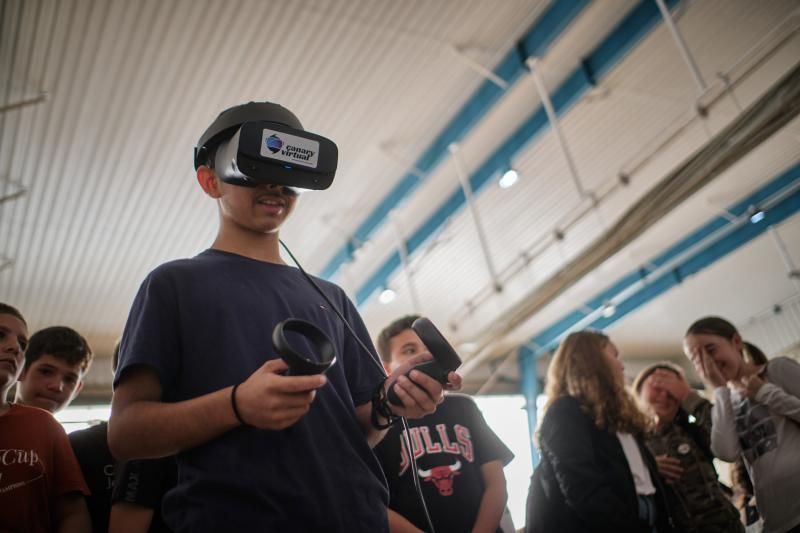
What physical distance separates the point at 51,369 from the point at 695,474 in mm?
2550

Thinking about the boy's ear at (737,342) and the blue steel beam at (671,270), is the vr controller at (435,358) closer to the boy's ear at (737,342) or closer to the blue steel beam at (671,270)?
the boy's ear at (737,342)

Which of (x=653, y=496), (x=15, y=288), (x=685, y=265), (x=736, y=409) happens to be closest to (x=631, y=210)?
(x=736, y=409)

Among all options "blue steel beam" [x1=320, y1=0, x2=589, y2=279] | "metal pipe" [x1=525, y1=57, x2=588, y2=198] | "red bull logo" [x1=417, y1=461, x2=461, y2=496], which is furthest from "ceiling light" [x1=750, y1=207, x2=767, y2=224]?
"red bull logo" [x1=417, y1=461, x2=461, y2=496]

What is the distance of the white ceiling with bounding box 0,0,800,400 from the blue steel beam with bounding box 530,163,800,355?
163mm

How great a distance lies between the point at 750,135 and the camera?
3207 millimetres

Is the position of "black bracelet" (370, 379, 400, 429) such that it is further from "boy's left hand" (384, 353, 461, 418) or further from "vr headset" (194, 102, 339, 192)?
"vr headset" (194, 102, 339, 192)

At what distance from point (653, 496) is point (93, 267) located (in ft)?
20.2

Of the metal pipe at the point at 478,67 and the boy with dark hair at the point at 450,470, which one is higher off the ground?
the metal pipe at the point at 478,67

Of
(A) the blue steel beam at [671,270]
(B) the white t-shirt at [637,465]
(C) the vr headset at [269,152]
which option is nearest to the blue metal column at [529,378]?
(A) the blue steel beam at [671,270]

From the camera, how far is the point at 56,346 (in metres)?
2.01

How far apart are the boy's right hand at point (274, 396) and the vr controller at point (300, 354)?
1 cm

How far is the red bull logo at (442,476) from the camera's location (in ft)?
6.33

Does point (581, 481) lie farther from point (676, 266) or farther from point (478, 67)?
point (676, 266)

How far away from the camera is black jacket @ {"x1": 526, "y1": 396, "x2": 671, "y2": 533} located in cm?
199
